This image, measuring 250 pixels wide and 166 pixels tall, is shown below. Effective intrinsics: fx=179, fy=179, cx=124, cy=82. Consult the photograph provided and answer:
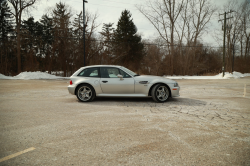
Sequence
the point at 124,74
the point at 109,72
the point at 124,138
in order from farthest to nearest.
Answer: the point at 109,72 < the point at 124,74 < the point at 124,138

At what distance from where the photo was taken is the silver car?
7160 millimetres

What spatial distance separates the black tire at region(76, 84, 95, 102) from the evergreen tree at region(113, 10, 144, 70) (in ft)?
92.1

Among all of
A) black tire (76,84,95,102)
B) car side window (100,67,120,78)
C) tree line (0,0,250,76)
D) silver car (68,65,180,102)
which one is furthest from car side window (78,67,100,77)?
tree line (0,0,250,76)

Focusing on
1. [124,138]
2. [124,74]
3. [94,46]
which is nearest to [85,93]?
[124,74]

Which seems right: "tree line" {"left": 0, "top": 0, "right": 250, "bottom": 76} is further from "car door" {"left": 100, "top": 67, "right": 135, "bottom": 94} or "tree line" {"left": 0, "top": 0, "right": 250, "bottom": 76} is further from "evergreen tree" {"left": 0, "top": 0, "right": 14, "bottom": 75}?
"car door" {"left": 100, "top": 67, "right": 135, "bottom": 94}

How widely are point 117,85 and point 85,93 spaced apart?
1399 mm

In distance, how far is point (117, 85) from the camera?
7301 mm

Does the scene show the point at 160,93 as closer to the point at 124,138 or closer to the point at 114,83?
the point at 114,83

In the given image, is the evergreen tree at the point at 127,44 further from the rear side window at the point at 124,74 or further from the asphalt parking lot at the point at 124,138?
the asphalt parking lot at the point at 124,138

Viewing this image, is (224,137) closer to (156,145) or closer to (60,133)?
(156,145)

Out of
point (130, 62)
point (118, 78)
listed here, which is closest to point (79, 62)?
point (130, 62)

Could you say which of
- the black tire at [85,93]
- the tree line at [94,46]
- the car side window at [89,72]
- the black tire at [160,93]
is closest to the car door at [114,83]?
the car side window at [89,72]

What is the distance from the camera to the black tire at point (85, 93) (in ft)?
24.4

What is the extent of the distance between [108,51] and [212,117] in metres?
32.7
